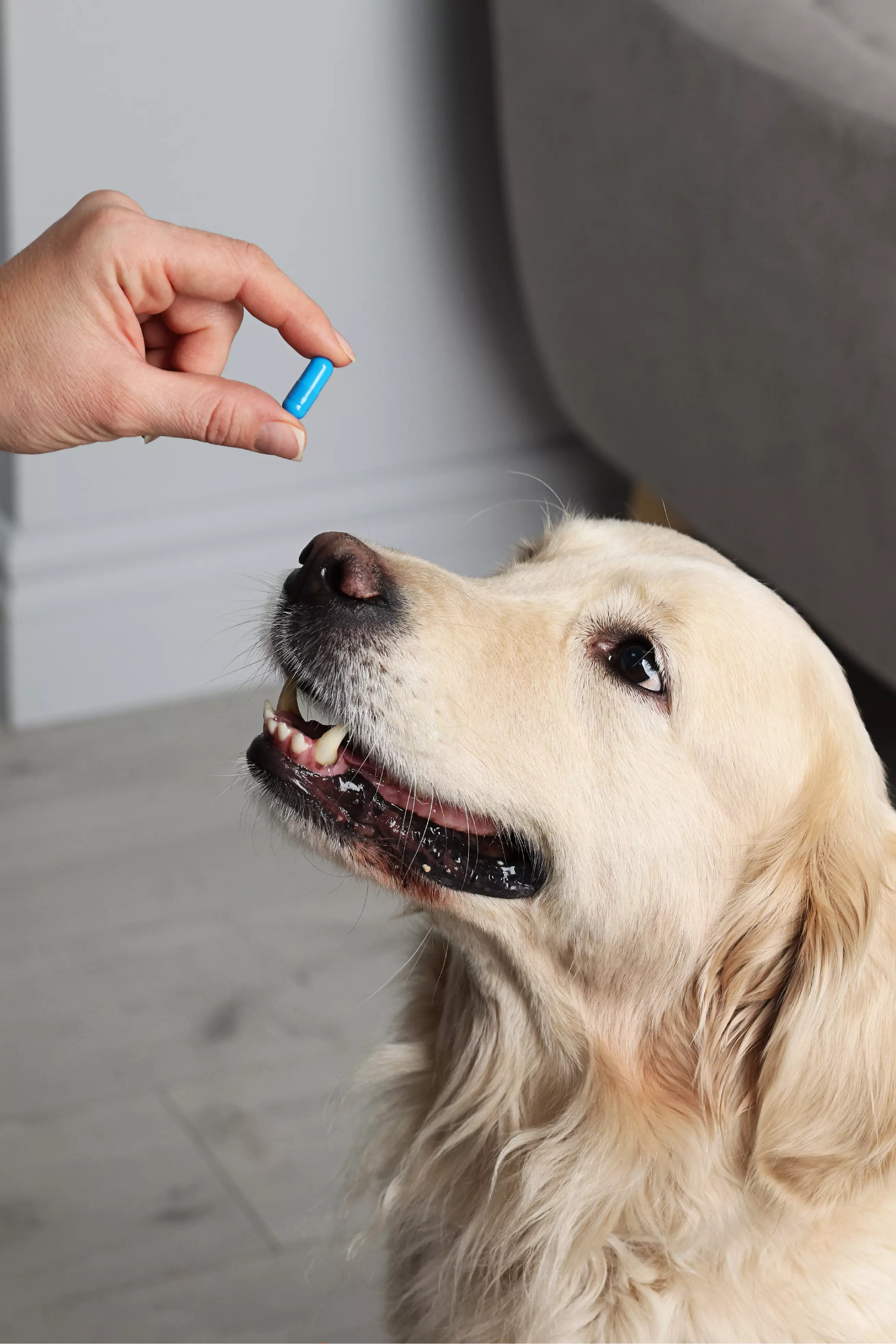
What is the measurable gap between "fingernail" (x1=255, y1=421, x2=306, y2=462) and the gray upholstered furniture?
1.07m

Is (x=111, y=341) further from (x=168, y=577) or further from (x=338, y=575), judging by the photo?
(x=168, y=577)

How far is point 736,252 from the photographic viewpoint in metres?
2.08

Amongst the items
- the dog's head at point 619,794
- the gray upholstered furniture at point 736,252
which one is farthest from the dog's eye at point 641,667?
the gray upholstered furniture at point 736,252

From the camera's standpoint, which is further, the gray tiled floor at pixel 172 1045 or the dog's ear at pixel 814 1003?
the gray tiled floor at pixel 172 1045

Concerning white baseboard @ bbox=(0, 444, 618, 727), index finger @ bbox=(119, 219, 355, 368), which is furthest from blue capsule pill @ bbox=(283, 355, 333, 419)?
white baseboard @ bbox=(0, 444, 618, 727)

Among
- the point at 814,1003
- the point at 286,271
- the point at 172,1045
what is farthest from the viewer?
the point at 286,271

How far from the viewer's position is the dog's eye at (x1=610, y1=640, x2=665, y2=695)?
1130 millimetres

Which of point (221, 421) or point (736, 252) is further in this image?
point (736, 252)

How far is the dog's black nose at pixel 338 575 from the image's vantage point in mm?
1116

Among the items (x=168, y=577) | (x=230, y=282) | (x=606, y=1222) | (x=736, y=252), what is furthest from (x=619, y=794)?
(x=168, y=577)

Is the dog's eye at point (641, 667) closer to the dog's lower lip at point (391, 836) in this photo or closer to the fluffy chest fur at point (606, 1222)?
the dog's lower lip at point (391, 836)

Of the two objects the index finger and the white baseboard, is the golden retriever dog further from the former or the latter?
the white baseboard

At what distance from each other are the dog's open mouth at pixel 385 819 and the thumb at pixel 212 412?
0.68ft

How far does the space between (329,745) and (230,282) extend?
1.26ft
